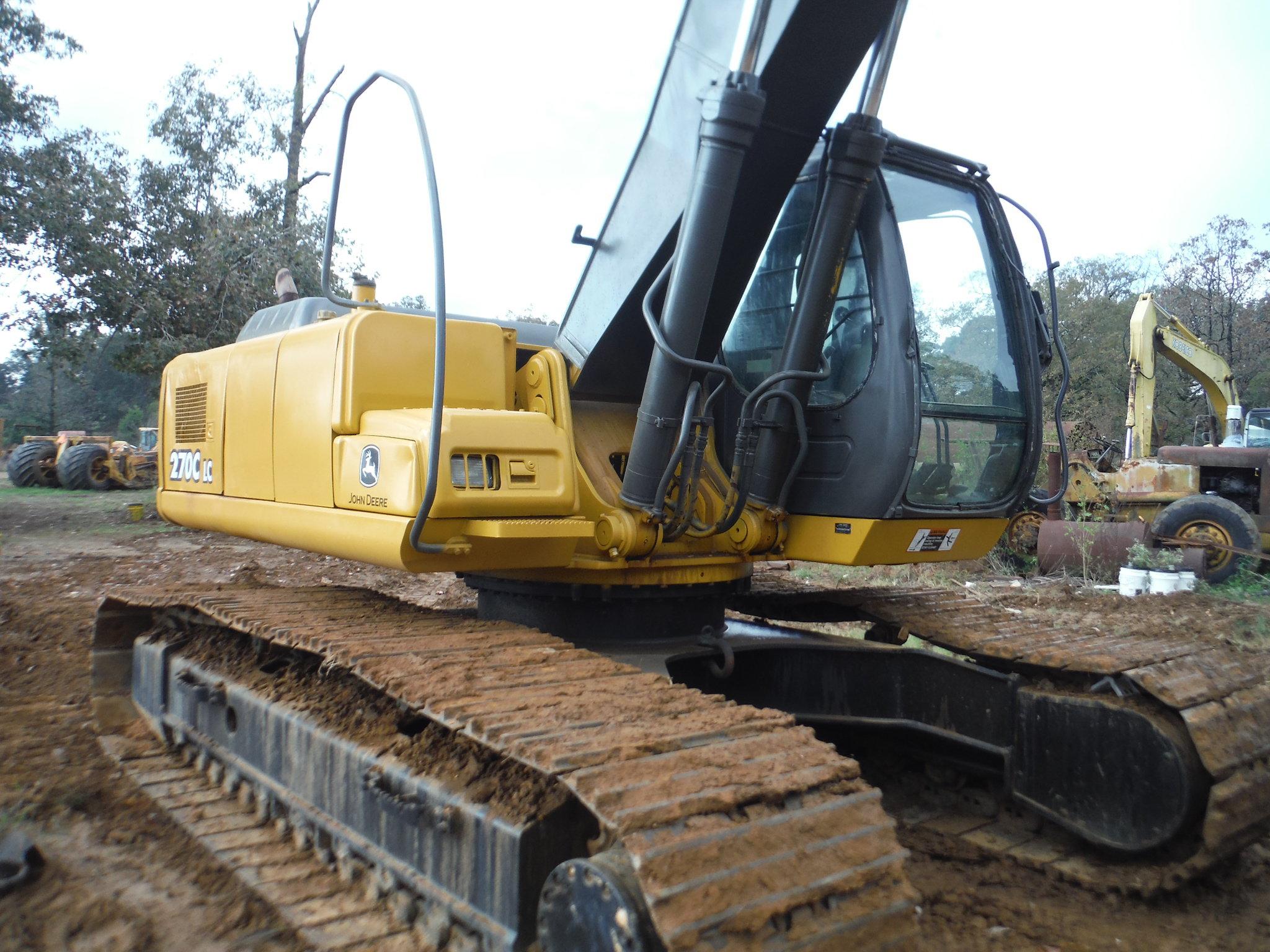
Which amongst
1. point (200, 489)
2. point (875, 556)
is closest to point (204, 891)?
point (200, 489)

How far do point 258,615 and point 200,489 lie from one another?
1.38 metres

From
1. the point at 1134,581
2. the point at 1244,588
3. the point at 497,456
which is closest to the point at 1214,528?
the point at 1244,588

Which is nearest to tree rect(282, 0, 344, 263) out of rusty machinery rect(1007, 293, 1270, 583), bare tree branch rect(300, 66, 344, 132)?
bare tree branch rect(300, 66, 344, 132)

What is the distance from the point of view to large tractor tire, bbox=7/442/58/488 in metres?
21.1

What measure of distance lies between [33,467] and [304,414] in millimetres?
20765

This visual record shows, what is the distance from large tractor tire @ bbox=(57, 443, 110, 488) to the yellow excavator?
17755mm

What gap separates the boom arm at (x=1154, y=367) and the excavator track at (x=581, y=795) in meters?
11.1

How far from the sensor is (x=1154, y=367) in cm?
1288

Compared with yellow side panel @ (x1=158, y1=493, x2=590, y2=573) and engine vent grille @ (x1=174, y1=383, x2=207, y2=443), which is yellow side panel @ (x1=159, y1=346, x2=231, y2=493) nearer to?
engine vent grille @ (x1=174, y1=383, x2=207, y2=443)

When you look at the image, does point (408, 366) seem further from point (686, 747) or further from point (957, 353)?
point (957, 353)

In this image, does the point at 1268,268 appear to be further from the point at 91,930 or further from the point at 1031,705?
the point at 91,930

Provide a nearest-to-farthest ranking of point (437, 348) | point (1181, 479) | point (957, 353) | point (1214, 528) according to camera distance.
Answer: point (437, 348) < point (957, 353) < point (1214, 528) < point (1181, 479)

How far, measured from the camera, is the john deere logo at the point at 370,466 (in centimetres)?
320

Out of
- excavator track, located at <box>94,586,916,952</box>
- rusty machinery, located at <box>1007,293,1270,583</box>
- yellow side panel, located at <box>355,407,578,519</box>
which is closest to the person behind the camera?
excavator track, located at <box>94,586,916,952</box>
